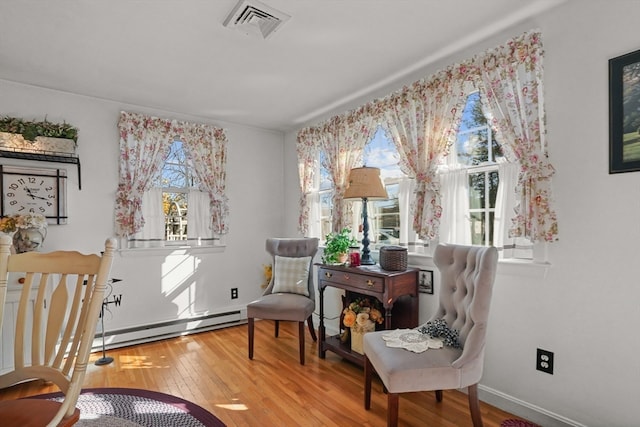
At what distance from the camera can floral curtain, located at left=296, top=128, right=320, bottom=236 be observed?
404 centimetres

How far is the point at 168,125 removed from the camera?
12.1ft

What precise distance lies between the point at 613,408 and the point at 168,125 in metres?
4.26

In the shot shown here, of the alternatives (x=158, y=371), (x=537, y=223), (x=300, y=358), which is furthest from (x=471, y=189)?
(x=158, y=371)

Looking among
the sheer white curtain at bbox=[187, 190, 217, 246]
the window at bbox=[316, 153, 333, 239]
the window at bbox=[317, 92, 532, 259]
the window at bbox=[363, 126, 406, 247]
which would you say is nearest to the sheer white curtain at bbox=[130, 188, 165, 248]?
the sheer white curtain at bbox=[187, 190, 217, 246]

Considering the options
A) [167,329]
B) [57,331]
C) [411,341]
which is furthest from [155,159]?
[411,341]

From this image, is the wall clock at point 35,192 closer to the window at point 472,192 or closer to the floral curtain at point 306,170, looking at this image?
the floral curtain at point 306,170

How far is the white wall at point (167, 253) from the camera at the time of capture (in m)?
3.20

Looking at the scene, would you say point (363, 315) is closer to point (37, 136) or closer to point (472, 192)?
point (472, 192)

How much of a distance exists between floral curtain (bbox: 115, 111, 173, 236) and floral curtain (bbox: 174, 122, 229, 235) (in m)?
0.33

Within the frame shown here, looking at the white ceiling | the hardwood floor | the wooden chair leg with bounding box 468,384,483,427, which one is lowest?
the hardwood floor

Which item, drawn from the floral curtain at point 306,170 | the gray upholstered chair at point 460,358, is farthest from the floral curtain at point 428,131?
the floral curtain at point 306,170

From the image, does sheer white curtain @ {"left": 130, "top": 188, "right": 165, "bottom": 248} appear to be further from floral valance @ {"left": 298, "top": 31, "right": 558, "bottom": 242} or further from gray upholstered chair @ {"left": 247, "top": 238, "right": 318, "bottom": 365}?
floral valance @ {"left": 298, "top": 31, "right": 558, "bottom": 242}

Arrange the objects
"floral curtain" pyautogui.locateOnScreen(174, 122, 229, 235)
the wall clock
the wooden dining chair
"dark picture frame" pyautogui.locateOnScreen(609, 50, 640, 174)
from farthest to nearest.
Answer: "floral curtain" pyautogui.locateOnScreen(174, 122, 229, 235), the wall clock, "dark picture frame" pyautogui.locateOnScreen(609, 50, 640, 174), the wooden dining chair

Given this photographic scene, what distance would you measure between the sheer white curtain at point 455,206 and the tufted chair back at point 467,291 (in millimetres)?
329
